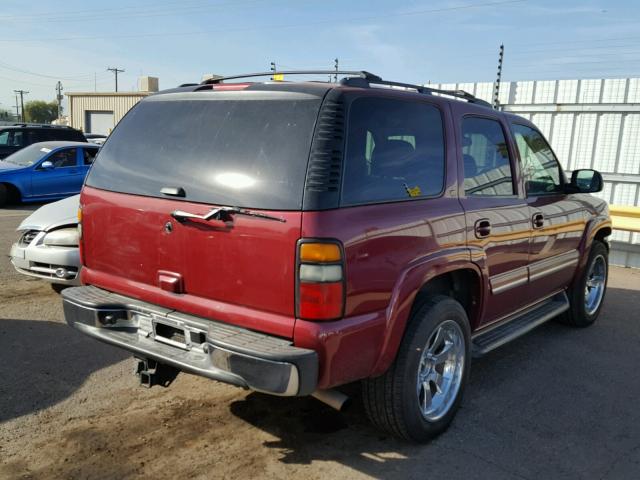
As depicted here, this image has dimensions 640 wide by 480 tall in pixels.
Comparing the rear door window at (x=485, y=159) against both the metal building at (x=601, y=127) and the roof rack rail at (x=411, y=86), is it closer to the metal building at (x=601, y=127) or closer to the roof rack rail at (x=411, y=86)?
the roof rack rail at (x=411, y=86)

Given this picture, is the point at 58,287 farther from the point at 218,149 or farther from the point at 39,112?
the point at 39,112

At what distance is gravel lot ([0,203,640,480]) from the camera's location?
119 inches

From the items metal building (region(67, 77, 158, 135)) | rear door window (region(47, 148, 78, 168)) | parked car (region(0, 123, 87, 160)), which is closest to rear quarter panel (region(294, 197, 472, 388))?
rear door window (region(47, 148, 78, 168))

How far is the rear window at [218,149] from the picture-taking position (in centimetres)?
268

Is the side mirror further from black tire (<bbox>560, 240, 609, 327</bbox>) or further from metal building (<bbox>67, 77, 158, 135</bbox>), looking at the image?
metal building (<bbox>67, 77, 158, 135</bbox>)

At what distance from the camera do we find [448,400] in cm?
346

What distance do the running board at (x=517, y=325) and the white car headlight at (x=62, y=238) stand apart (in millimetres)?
3909

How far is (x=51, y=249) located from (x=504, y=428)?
4.40m

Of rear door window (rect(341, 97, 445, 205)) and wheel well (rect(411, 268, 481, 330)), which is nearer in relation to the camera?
rear door window (rect(341, 97, 445, 205))

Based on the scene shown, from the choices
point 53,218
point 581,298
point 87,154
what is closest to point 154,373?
point 53,218

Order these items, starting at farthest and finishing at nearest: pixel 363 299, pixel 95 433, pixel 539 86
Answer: pixel 539 86, pixel 95 433, pixel 363 299

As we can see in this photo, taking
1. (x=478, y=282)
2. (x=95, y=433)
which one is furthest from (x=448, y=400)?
(x=95, y=433)

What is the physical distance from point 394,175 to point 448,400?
1444 millimetres

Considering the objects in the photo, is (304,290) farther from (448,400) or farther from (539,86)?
(539,86)
